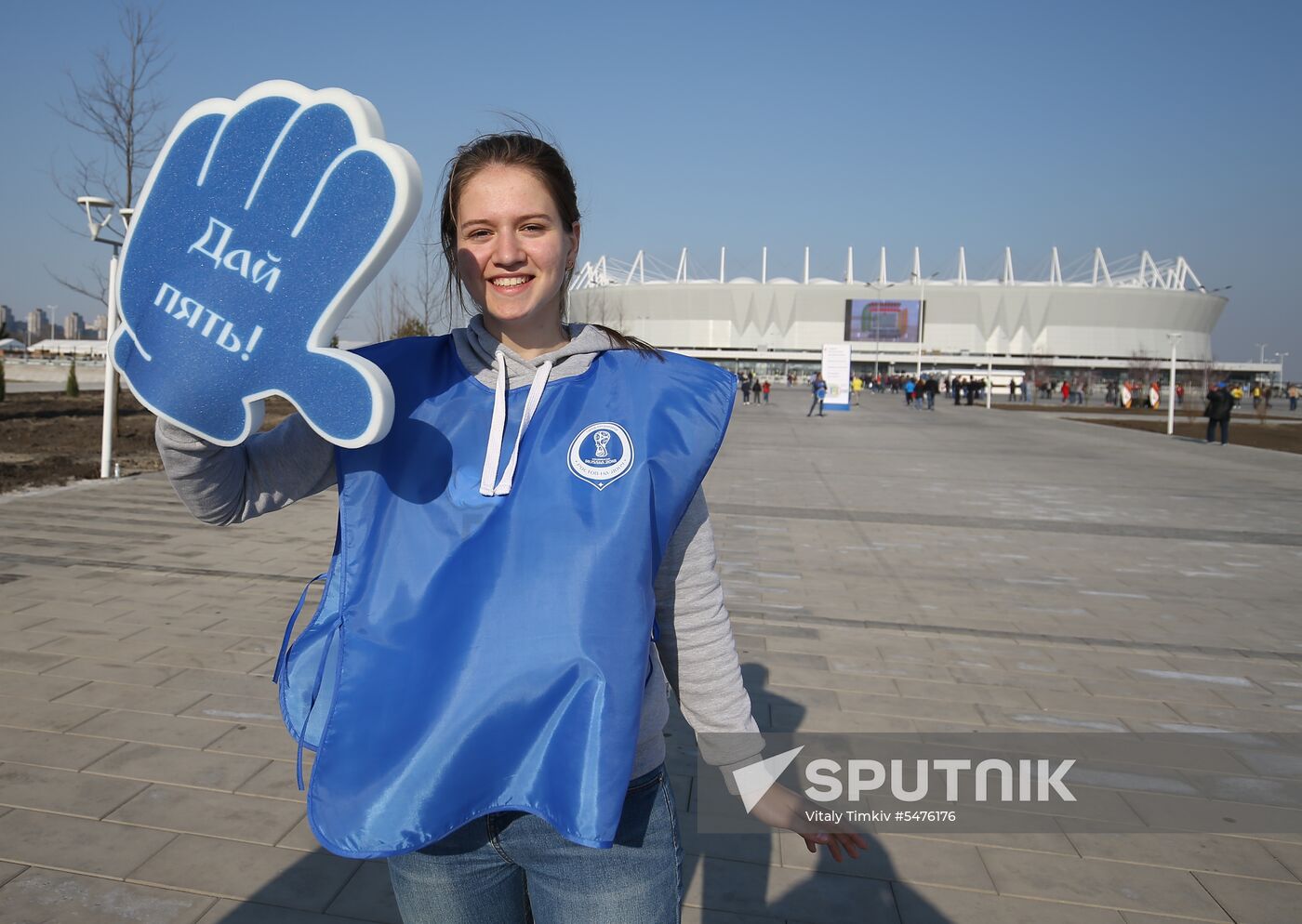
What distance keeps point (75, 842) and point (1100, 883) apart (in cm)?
313

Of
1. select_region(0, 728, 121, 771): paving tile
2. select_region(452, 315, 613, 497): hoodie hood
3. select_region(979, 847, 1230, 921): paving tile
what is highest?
select_region(452, 315, 613, 497): hoodie hood

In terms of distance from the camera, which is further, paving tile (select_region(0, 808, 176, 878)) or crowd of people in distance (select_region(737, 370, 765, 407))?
crowd of people in distance (select_region(737, 370, 765, 407))

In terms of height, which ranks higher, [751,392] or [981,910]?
[751,392]

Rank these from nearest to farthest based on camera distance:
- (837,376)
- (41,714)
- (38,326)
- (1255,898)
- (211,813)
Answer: (1255,898)
(211,813)
(41,714)
(837,376)
(38,326)

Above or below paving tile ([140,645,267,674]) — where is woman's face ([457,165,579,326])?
above

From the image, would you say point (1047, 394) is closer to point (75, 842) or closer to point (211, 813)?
point (211, 813)

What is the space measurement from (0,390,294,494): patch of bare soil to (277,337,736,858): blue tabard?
6.64 m

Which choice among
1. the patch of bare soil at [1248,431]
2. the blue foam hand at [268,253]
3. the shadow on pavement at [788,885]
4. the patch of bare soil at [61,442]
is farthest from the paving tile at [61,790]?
the patch of bare soil at [1248,431]

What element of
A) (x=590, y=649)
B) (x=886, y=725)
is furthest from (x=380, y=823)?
(x=886, y=725)

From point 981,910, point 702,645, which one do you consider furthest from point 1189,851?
point 702,645

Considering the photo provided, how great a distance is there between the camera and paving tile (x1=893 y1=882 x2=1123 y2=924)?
103 inches

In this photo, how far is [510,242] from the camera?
4.86 feet

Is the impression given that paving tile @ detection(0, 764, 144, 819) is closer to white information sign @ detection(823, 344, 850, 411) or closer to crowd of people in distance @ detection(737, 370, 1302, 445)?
crowd of people in distance @ detection(737, 370, 1302, 445)

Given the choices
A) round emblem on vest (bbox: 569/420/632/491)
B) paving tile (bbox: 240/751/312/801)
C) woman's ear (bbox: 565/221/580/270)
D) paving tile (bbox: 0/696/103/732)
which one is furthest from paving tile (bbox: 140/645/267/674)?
round emblem on vest (bbox: 569/420/632/491)
